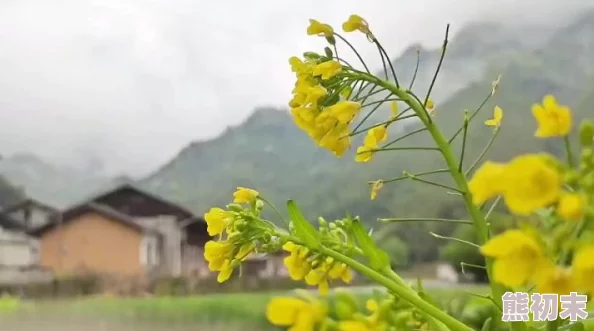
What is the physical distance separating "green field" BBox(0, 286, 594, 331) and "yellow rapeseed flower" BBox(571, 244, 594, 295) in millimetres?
1089

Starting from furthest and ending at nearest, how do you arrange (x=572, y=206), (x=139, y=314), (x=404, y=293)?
(x=139, y=314) < (x=404, y=293) < (x=572, y=206)

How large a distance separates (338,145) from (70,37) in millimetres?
1136

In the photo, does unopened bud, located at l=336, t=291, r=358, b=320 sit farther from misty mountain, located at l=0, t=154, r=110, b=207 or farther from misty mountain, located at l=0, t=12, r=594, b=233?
misty mountain, located at l=0, t=154, r=110, b=207

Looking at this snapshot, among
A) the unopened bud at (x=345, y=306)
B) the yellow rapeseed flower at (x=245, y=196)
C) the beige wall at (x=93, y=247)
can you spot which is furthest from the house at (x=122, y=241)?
the unopened bud at (x=345, y=306)

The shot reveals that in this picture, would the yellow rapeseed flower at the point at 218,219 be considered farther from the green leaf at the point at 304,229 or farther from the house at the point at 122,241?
the house at the point at 122,241

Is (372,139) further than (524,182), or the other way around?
(372,139)

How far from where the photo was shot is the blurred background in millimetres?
1254

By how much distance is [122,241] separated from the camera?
1.29 metres

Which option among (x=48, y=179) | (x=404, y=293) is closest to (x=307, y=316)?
(x=404, y=293)

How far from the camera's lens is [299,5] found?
1390 mm

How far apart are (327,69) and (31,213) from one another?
109 cm

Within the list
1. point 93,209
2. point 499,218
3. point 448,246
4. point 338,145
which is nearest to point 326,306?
point 338,145

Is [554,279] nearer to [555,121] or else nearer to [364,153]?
[555,121]

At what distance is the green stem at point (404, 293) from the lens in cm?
29
